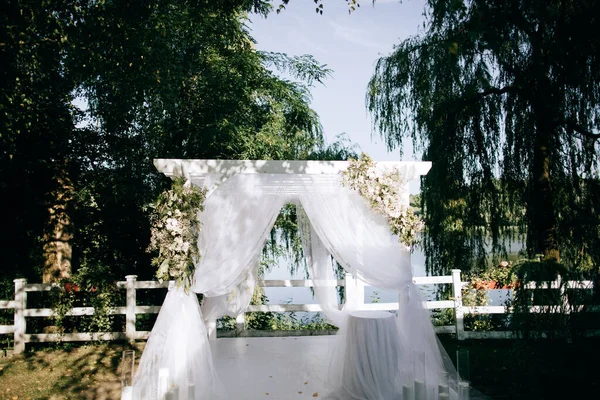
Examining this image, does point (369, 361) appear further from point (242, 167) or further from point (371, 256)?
point (242, 167)

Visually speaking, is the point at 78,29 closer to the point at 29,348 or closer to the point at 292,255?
the point at 29,348

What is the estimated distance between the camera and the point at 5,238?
27.2 feet

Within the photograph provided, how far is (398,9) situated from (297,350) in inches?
225

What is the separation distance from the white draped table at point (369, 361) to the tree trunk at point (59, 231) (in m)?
5.39

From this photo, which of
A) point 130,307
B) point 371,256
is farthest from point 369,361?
point 130,307

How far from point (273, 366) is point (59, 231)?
4710 mm

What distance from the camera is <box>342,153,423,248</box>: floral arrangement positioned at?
5070 mm

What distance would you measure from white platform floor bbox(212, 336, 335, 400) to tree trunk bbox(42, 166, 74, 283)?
10.5ft

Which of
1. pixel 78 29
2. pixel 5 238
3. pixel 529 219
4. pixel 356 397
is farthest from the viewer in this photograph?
pixel 5 238

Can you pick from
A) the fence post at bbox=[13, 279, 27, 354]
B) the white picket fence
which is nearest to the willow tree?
the white picket fence

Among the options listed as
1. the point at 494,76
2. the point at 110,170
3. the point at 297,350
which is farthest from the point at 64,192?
the point at 494,76

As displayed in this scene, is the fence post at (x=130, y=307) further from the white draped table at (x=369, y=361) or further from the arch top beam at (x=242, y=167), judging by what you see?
the white draped table at (x=369, y=361)

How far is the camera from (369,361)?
15.3 feet

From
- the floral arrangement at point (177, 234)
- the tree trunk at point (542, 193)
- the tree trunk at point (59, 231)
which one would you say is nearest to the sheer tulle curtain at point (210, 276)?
the floral arrangement at point (177, 234)
